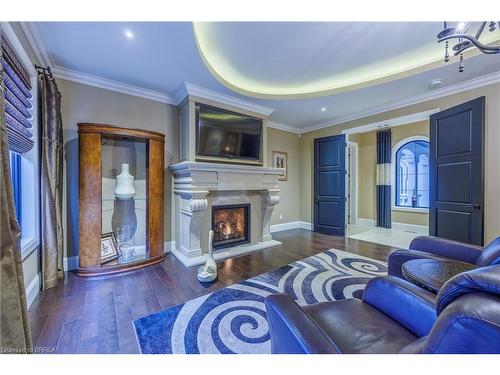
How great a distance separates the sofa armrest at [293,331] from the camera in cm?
79

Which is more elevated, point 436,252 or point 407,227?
point 436,252

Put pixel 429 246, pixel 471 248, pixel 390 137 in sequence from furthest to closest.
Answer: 1. pixel 390 137
2. pixel 429 246
3. pixel 471 248

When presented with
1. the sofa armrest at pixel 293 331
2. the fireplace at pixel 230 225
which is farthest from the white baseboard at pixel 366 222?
the sofa armrest at pixel 293 331

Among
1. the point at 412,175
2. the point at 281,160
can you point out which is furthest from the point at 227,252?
the point at 412,175

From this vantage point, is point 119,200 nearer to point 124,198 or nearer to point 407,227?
point 124,198

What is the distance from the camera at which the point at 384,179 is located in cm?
571

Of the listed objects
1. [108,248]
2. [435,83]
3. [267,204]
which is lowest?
[108,248]

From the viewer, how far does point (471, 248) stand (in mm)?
1760

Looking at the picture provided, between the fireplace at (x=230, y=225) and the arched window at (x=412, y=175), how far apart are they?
4.45m

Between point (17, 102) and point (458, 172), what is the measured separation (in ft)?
16.4
